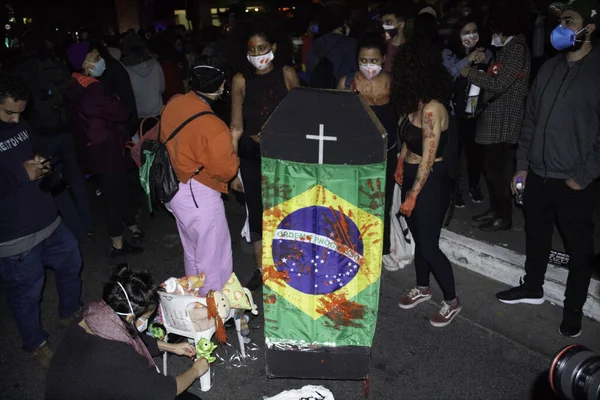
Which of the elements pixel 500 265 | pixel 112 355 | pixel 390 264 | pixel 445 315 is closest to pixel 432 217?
pixel 445 315

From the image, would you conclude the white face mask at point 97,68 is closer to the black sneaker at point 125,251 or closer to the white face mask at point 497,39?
the black sneaker at point 125,251

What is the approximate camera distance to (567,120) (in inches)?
136

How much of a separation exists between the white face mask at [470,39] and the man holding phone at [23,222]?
3.72 metres

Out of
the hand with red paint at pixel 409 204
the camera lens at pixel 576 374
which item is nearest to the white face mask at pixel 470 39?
the hand with red paint at pixel 409 204

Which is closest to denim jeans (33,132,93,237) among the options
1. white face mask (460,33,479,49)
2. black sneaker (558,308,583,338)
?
white face mask (460,33,479,49)

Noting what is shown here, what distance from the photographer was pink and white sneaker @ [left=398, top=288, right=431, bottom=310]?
4309 mm

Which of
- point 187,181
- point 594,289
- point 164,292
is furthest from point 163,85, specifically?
point 594,289

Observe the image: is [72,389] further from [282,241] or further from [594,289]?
[594,289]

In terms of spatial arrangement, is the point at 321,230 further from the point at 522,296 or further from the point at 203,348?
the point at 522,296

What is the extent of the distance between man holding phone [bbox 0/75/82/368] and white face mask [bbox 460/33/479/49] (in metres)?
3.72

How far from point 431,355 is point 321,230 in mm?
1361

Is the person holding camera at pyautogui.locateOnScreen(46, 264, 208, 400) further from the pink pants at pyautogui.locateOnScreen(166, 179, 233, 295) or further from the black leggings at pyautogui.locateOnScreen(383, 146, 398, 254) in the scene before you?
the black leggings at pyautogui.locateOnScreen(383, 146, 398, 254)

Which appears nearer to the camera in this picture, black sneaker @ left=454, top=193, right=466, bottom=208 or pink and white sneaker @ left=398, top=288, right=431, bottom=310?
pink and white sneaker @ left=398, top=288, right=431, bottom=310

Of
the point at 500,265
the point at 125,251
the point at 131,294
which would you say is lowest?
the point at 125,251
